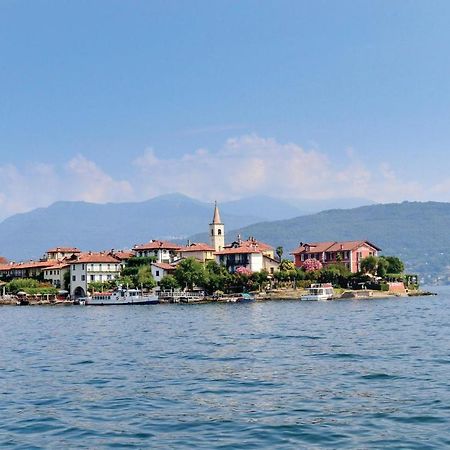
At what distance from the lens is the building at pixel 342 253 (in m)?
144

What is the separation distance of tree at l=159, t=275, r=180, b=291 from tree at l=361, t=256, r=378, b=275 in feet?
112

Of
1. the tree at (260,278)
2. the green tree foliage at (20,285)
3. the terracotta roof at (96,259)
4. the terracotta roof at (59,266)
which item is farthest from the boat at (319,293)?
the green tree foliage at (20,285)

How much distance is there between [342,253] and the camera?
477 ft

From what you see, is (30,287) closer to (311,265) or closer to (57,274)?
(57,274)

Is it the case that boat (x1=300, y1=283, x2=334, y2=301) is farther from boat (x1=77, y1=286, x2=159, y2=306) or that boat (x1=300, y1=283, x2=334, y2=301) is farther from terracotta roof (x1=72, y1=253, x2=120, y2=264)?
terracotta roof (x1=72, y1=253, x2=120, y2=264)

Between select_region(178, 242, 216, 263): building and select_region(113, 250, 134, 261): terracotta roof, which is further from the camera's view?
select_region(113, 250, 134, 261): terracotta roof

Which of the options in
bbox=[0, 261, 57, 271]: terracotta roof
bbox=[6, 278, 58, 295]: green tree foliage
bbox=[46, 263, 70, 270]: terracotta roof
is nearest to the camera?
bbox=[6, 278, 58, 295]: green tree foliage

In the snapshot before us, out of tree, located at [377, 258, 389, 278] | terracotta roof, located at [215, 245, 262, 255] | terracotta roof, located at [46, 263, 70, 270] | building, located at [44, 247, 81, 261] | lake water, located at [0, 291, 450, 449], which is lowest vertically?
lake water, located at [0, 291, 450, 449]

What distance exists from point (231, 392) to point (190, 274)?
344ft

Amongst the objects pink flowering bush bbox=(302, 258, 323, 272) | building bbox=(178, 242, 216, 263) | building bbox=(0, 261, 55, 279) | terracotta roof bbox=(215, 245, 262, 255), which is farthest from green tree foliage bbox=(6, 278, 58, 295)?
pink flowering bush bbox=(302, 258, 323, 272)

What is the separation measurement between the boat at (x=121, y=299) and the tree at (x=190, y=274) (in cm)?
759

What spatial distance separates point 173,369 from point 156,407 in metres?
9.31

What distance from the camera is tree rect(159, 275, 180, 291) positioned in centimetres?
13388

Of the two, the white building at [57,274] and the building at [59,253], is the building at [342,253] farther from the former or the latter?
the building at [59,253]
